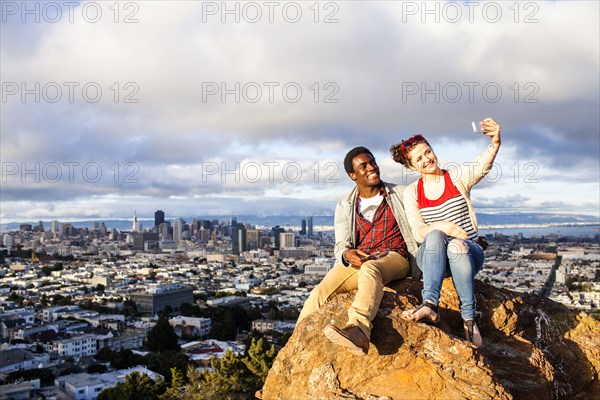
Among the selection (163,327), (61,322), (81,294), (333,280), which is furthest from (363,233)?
(81,294)

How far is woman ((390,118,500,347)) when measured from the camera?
3.22m

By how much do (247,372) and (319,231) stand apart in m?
130

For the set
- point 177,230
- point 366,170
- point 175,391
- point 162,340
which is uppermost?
point 366,170

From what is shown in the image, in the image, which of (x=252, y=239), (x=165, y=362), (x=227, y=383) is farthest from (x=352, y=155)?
(x=252, y=239)

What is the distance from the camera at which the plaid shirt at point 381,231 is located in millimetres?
3639

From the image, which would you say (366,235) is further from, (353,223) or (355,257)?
(355,257)

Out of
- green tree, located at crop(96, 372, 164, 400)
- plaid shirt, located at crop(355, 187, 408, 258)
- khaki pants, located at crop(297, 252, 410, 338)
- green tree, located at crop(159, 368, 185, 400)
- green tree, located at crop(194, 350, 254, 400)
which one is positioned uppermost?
plaid shirt, located at crop(355, 187, 408, 258)

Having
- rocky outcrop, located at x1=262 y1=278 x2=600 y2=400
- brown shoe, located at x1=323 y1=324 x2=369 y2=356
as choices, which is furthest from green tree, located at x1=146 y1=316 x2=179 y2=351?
brown shoe, located at x1=323 y1=324 x2=369 y2=356

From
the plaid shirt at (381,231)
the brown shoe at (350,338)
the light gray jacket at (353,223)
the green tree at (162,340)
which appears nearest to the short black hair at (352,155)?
the light gray jacket at (353,223)

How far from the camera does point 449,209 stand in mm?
3455

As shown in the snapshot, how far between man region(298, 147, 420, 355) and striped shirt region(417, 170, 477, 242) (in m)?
0.16

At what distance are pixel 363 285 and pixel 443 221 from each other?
0.57 m

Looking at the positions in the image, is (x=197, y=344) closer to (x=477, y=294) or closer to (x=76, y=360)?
(x=76, y=360)

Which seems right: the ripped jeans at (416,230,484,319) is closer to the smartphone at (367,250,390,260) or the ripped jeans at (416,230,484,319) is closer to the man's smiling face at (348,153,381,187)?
the smartphone at (367,250,390,260)
